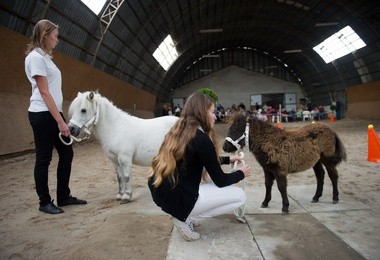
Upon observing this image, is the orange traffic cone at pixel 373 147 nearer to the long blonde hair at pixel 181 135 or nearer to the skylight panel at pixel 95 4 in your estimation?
the long blonde hair at pixel 181 135

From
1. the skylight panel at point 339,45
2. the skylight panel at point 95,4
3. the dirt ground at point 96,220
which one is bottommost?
the dirt ground at point 96,220

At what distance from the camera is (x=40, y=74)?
340 cm

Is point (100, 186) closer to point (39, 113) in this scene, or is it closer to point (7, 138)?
point (39, 113)

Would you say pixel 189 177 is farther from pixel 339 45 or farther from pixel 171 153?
pixel 339 45

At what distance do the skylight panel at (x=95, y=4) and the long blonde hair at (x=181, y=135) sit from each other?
39.8 ft

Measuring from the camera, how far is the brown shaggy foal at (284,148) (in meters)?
3.61

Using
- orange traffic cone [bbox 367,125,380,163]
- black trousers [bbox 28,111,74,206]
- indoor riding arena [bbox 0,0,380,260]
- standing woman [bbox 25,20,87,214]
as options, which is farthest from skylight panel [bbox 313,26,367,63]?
black trousers [bbox 28,111,74,206]

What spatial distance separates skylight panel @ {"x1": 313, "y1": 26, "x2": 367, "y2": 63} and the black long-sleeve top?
23.5 meters

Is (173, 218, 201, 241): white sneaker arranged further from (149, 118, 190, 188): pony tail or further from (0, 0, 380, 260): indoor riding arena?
(149, 118, 190, 188): pony tail

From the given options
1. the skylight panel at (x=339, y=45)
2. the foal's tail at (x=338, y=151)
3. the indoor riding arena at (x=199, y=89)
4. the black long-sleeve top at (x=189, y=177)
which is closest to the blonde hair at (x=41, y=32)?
the indoor riding arena at (x=199, y=89)

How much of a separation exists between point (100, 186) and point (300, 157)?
3348mm

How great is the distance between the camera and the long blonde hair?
263 cm

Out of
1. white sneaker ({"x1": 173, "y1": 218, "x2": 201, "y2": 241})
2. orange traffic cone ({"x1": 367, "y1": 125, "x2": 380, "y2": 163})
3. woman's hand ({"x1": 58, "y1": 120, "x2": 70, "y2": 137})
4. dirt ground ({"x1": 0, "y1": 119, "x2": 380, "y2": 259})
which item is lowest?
dirt ground ({"x1": 0, "y1": 119, "x2": 380, "y2": 259})

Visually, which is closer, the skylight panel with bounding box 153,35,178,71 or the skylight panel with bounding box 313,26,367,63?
the skylight panel with bounding box 313,26,367,63
